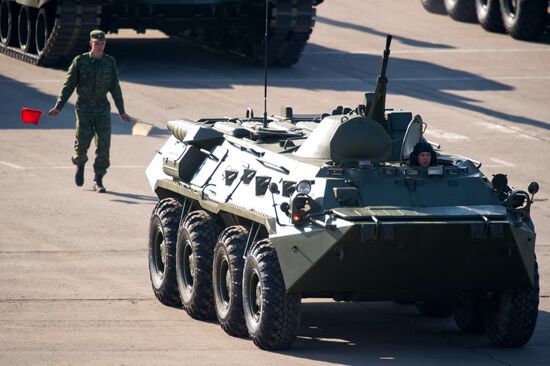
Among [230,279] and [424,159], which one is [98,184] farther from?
[424,159]

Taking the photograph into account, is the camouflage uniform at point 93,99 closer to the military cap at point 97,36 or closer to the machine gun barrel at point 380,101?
the military cap at point 97,36

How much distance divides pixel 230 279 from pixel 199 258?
82cm

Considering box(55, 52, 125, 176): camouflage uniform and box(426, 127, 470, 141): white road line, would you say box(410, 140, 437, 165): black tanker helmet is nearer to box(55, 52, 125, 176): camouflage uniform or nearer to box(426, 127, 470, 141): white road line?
box(55, 52, 125, 176): camouflage uniform

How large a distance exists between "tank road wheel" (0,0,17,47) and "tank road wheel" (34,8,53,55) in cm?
133

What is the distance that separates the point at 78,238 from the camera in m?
17.9

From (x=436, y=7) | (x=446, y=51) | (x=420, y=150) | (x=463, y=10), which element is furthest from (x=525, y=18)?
(x=420, y=150)

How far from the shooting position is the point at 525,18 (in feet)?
109

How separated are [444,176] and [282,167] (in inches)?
55.1

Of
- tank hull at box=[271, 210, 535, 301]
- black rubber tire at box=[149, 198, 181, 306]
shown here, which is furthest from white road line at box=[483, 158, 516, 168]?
tank hull at box=[271, 210, 535, 301]

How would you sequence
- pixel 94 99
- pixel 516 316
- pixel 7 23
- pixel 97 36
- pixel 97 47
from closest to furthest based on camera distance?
pixel 516 316 → pixel 97 36 → pixel 97 47 → pixel 94 99 → pixel 7 23

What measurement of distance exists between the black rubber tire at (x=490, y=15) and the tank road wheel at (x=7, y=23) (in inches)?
412

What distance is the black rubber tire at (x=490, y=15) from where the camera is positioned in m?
34.5

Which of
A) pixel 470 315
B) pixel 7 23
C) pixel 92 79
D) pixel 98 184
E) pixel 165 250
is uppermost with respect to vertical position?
pixel 92 79

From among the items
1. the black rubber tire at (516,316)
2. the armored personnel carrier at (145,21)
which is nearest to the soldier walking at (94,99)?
the armored personnel carrier at (145,21)
